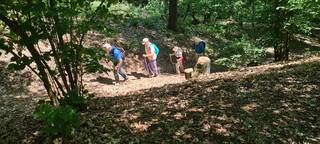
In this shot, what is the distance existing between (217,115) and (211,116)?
12 cm

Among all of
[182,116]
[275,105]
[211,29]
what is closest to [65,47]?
[182,116]

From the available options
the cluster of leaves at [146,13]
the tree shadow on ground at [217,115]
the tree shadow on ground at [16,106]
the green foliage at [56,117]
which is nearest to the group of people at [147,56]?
the tree shadow on ground at [16,106]

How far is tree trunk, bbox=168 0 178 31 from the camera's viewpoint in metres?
22.9

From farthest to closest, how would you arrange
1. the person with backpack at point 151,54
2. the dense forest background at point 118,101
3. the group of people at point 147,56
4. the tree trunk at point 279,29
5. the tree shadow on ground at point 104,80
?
1. the person with backpack at point 151,54
2. the tree trunk at point 279,29
3. the tree shadow on ground at point 104,80
4. the group of people at point 147,56
5. the dense forest background at point 118,101

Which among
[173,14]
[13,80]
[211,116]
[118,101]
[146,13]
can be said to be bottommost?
[211,116]

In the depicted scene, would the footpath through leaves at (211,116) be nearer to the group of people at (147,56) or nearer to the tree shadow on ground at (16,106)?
the tree shadow on ground at (16,106)

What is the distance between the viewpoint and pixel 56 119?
5.56 m

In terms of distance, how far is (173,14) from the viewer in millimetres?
23375

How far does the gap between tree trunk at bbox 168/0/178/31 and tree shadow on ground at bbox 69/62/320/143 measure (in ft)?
45.9

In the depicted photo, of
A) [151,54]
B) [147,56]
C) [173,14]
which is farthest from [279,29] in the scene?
[173,14]

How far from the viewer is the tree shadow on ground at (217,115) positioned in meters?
6.38

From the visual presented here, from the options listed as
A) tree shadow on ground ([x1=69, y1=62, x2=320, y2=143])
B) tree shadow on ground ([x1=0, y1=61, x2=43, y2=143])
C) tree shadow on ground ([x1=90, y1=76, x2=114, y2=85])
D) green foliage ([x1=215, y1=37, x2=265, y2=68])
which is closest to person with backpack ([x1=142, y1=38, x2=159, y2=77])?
tree shadow on ground ([x1=90, y1=76, x2=114, y2=85])

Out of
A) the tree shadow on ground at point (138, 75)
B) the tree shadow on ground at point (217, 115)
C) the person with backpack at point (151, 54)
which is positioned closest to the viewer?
the tree shadow on ground at point (217, 115)

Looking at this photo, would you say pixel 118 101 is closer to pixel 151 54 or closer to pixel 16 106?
pixel 16 106
